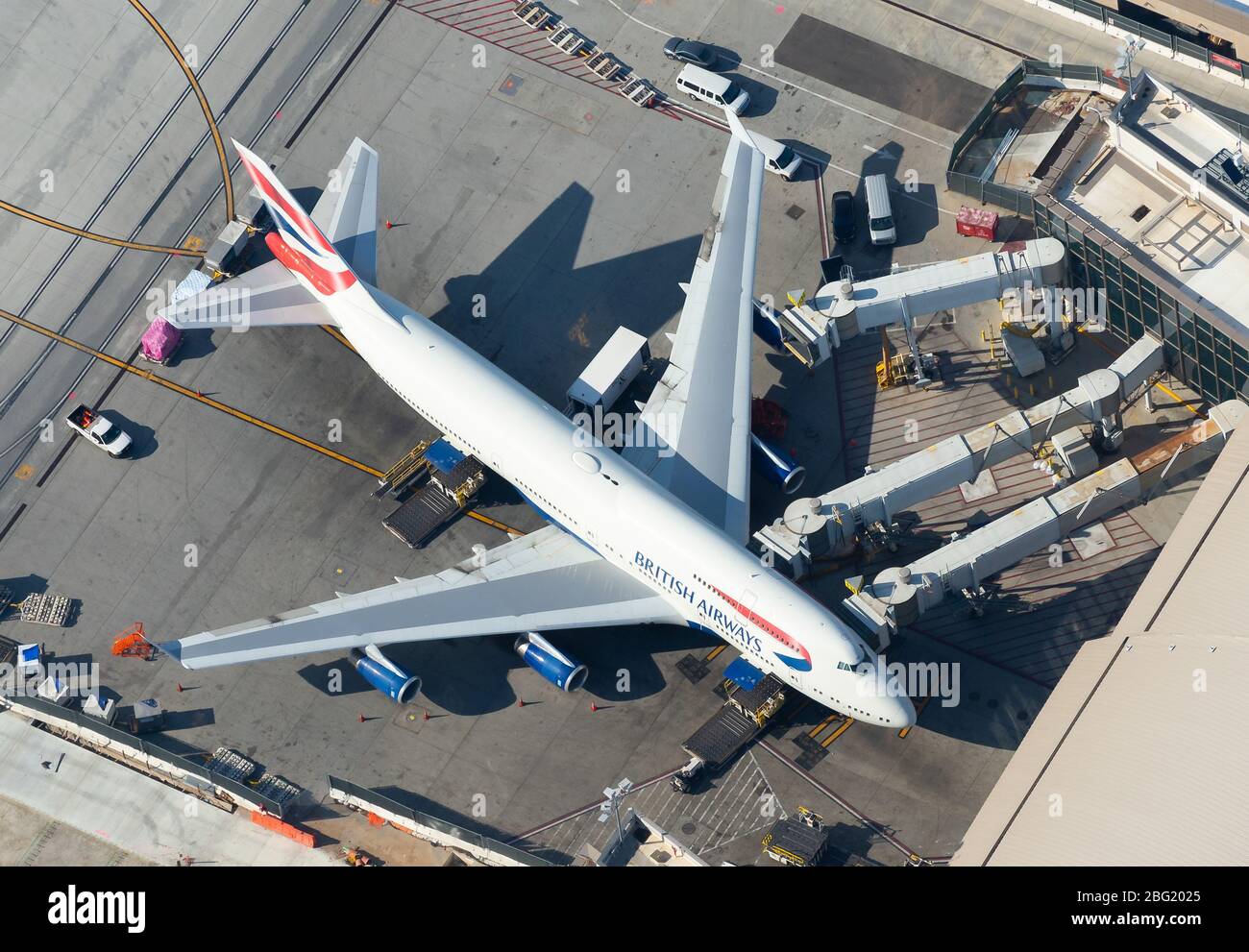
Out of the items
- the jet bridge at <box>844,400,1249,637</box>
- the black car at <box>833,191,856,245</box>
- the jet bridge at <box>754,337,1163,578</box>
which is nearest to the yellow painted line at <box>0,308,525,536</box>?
the jet bridge at <box>754,337,1163,578</box>

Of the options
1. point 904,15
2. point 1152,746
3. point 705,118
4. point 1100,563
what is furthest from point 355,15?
point 1152,746

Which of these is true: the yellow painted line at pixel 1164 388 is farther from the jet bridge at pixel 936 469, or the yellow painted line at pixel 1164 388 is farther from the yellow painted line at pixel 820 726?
the yellow painted line at pixel 820 726

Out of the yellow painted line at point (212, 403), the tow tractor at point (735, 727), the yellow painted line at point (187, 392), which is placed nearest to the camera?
the tow tractor at point (735, 727)

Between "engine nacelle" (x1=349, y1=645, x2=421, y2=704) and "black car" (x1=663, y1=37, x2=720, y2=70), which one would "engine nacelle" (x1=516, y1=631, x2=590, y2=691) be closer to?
"engine nacelle" (x1=349, y1=645, x2=421, y2=704)

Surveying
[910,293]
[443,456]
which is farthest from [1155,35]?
[443,456]

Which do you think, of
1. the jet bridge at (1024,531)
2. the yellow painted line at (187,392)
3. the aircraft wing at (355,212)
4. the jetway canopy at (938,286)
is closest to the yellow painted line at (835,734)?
the jet bridge at (1024,531)
